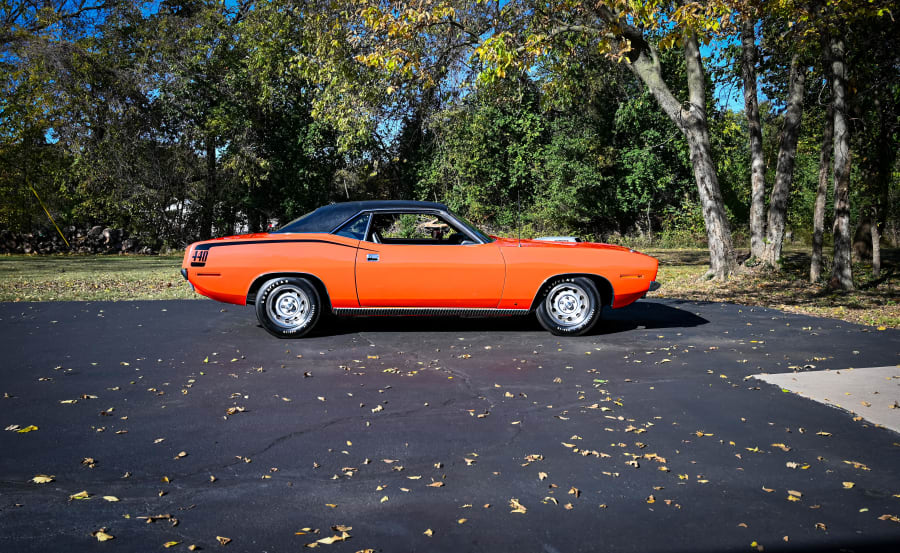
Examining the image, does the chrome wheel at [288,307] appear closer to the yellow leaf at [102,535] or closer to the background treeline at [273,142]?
the yellow leaf at [102,535]

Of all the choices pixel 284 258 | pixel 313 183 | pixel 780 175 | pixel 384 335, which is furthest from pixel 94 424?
pixel 313 183

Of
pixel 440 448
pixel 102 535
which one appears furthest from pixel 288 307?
pixel 102 535

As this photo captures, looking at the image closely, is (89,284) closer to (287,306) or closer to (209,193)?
(287,306)

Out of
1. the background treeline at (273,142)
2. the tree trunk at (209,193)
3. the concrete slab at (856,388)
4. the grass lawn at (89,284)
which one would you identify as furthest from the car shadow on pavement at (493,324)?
the tree trunk at (209,193)

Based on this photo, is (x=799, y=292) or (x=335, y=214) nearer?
(x=335, y=214)

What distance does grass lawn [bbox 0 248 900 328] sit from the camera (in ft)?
34.0

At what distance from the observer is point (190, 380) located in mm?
5621

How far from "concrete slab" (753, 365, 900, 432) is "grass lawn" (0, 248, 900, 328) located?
3.51 m

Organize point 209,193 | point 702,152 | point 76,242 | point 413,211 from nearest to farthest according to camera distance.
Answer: point 413,211, point 702,152, point 209,193, point 76,242

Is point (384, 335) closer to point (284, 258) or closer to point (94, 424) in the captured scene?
point (284, 258)

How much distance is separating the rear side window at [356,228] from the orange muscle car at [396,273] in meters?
0.01

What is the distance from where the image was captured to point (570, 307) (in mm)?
7785

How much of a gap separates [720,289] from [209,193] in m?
21.2

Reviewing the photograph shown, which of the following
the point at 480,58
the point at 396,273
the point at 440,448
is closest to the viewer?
the point at 440,448
